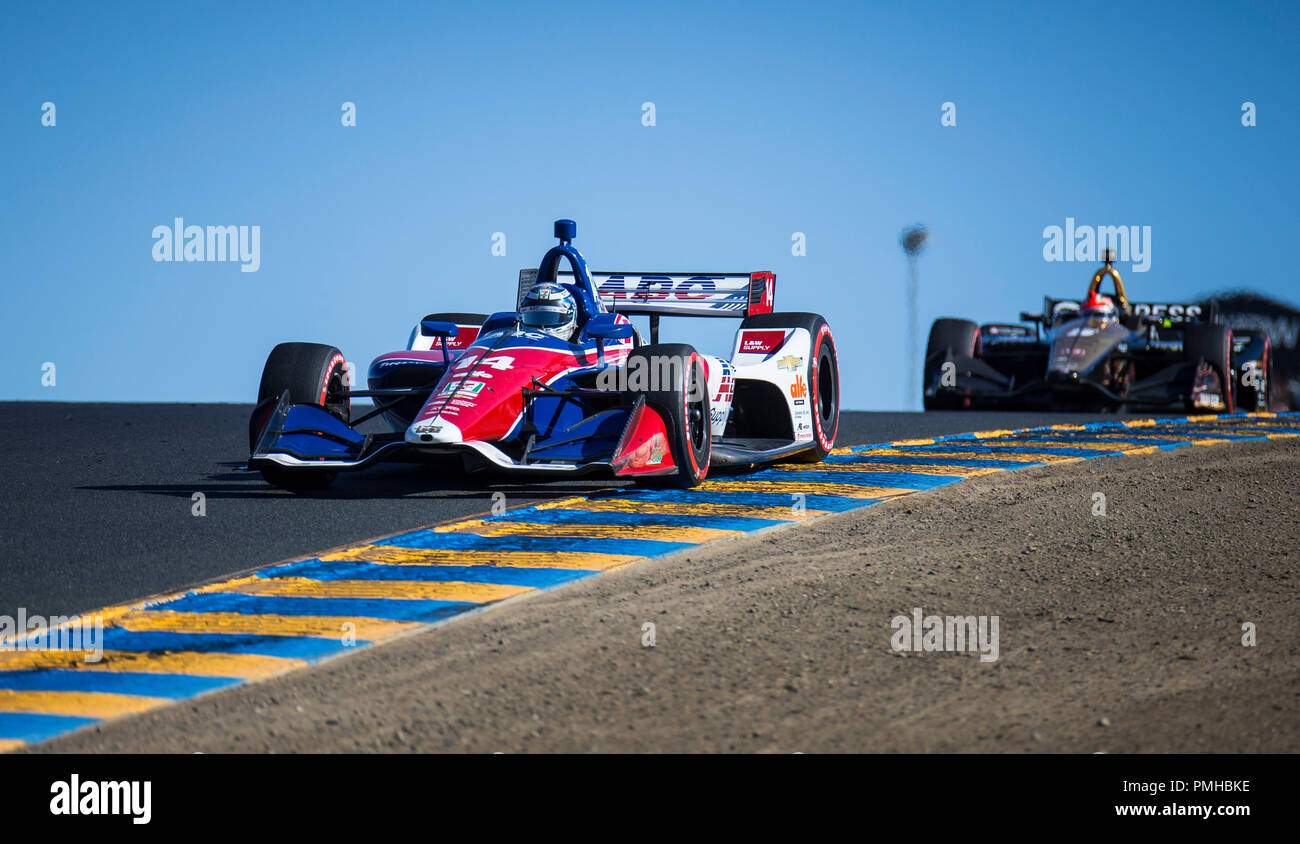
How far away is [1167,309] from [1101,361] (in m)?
3.31

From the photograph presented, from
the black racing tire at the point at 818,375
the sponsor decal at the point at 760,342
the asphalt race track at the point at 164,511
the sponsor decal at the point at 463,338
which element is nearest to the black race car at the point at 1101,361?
the asphalt race track at the point at 164,511

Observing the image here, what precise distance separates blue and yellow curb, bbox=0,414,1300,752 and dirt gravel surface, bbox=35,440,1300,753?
0.20 m

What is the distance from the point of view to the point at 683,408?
799 centimetres

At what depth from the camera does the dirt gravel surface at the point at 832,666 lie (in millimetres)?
3590

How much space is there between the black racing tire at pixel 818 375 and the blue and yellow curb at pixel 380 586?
39 centimetres

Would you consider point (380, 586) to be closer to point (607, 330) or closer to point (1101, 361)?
point (607, 330)

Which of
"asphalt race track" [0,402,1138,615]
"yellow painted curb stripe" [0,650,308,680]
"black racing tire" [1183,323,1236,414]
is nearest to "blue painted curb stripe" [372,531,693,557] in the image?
"asphalt race track" [0,402,1138,615]

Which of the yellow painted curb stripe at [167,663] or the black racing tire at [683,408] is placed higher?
the black racing tire at [683,408]

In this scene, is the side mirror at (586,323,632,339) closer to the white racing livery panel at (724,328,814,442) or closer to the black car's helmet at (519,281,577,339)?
the black car's helmet at (519,281,577,339)

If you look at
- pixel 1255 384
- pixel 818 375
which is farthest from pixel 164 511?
pixel 1255 384

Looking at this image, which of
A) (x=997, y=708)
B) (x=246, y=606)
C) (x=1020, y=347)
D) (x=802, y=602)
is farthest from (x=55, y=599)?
(x=1020, y=347)

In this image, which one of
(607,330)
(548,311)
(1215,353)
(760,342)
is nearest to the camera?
A: (607,330)

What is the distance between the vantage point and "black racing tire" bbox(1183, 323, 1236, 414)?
18.6m

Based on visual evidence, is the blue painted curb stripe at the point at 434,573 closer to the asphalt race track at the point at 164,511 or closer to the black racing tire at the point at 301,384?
the asphalt race track at the point at 164,511
